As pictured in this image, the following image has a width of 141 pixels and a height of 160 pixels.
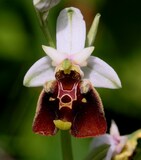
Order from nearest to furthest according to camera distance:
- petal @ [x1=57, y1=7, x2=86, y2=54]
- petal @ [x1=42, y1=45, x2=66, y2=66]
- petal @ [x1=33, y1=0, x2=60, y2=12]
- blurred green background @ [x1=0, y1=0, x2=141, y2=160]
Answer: petal @ [x1=33, y1=0, x2=60, y2=12]
petal @ [x1=42, y1=45, x2=66, y2=66]
petal @ [x1=57, y1=7, x2=86, y2=54]
blurred green background @ [x1=0, y1=0, x2=141, y2=160]

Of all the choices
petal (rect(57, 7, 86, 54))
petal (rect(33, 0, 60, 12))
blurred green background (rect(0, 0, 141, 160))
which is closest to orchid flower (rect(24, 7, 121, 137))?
petal (rect(57, 7, 86, 54))

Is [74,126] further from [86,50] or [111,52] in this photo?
[111,52]

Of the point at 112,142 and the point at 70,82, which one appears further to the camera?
the point at 112,142

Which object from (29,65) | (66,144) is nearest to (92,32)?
(66,144)

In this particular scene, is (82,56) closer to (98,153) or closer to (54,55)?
(54,55)

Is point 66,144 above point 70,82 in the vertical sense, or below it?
below

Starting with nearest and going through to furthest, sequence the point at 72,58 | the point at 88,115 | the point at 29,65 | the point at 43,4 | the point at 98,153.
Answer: the point at 43,4 < the point at 88,115 < the point at 72,58 < the point at 98,153 < the point at 29,65

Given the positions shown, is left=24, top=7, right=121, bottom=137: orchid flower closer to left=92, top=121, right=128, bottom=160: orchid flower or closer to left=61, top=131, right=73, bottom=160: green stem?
left=61, top=131, right=73, bottom=160: green stem

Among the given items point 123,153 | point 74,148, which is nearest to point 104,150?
point 123,153
